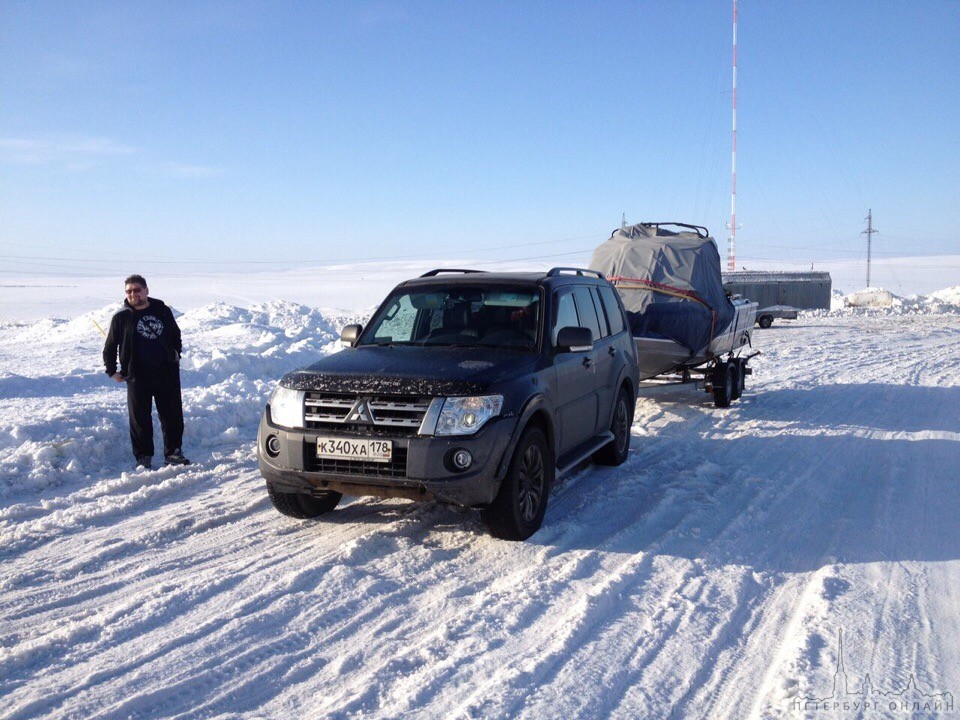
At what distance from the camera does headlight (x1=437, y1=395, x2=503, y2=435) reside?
17.6 ft

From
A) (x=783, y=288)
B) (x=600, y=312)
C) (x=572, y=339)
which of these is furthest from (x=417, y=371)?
(x=783, y=288)

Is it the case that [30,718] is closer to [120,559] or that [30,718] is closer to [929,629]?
[120,559]

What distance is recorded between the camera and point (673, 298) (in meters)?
11.8

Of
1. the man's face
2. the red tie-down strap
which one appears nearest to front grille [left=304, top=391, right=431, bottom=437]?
the man's face

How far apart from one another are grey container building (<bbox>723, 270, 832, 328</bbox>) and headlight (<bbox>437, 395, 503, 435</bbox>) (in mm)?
33597

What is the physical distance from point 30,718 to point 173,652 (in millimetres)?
720

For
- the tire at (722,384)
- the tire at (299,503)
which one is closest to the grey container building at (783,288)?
the tire at (722,384)

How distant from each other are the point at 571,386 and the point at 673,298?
5.55 meters

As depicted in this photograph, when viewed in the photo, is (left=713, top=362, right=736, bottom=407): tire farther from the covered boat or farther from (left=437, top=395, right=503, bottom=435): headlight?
(left=437, top=395, right=503, bottom=435): headlight

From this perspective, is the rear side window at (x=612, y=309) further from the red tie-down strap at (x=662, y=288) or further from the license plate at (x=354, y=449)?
the license plate at (x=354, y=449)

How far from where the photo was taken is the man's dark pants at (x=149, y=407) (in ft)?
24.9

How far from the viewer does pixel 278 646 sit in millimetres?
4141

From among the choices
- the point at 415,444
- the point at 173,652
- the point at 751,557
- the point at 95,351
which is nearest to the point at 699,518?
the point at 751,557

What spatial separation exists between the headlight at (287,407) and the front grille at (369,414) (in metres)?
0.11
